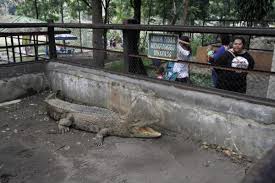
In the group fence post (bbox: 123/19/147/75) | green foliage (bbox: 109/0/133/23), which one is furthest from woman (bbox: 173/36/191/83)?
green foliage (bbox: 109/0/133/23)

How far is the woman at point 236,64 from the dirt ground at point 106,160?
1.01m

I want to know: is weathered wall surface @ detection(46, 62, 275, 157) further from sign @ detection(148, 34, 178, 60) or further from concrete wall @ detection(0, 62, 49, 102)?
concrete wall @ detection(0, 62, 49, 102)

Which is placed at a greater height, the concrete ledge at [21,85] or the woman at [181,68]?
the woman at [181,68]

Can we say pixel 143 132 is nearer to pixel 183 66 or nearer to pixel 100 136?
pixel 100 136

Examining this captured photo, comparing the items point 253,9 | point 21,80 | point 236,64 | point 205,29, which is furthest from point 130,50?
point 253,9

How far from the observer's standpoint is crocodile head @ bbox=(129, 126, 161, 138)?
434 cm

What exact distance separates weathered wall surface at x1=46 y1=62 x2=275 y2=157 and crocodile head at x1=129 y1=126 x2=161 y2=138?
0.59 ft

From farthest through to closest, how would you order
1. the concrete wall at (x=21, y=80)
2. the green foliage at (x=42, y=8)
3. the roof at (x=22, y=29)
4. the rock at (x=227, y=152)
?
the green foliage at (x=42, y=8), the roof at (x=22, y=29), the concrete wall at (x=21, y=80), the rock at (x=227, y=152)

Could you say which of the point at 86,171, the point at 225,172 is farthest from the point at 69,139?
the point at 225,172

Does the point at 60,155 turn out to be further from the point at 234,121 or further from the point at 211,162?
the point at 234,121

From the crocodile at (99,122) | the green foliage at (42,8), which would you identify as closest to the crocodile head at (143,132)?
the crocodile at (99,122)

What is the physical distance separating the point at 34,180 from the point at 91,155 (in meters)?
0.82

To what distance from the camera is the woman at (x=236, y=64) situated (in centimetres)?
428

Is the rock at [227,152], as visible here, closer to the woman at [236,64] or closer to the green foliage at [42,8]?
the woman at [236,64]
